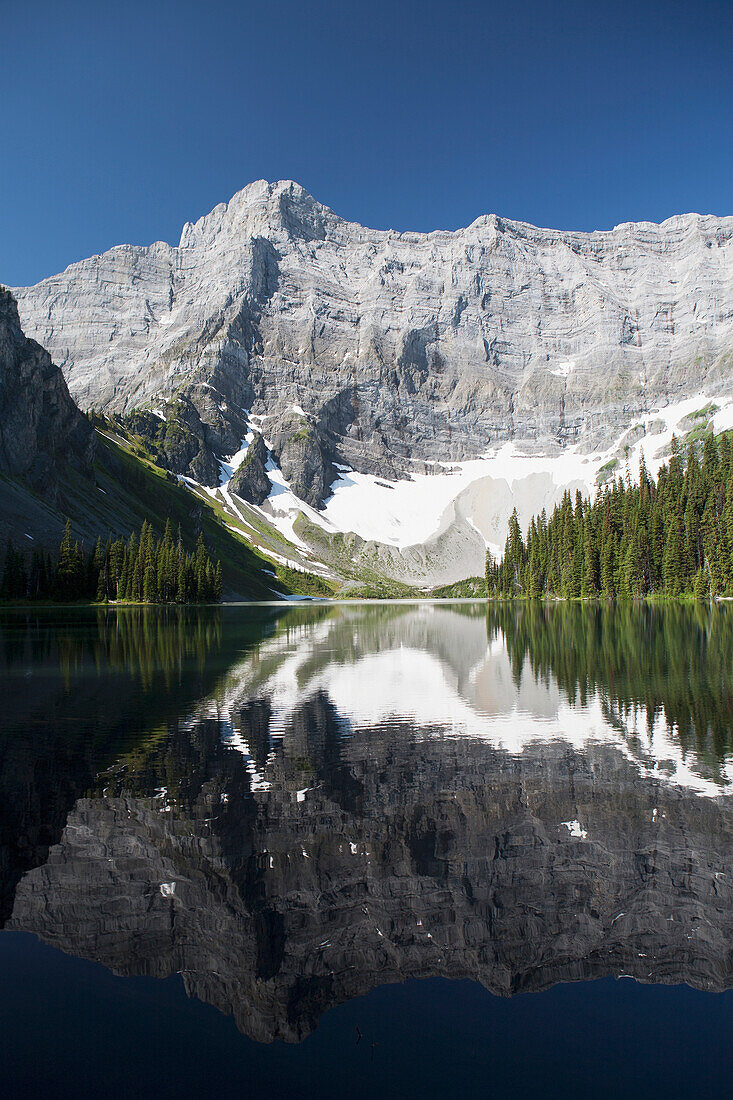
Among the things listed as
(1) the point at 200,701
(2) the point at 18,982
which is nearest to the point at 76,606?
(1) the point at 200,701

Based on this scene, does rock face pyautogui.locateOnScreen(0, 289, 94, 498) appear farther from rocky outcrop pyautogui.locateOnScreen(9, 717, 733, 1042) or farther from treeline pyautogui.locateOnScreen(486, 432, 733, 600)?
rocky outcrop pyautogui.locateOnScreen(9, 717, 733, 1042)

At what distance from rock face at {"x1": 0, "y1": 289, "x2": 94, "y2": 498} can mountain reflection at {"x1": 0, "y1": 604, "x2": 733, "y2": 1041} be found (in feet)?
500

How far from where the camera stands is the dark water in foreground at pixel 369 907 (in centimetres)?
653

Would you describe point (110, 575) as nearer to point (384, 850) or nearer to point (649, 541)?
point (649, 541)

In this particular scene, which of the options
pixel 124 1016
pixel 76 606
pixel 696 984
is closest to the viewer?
pixel 124 1016

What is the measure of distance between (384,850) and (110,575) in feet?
422

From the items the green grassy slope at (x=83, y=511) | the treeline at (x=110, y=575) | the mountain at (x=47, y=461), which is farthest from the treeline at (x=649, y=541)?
the mountain at (x=47, y=461)

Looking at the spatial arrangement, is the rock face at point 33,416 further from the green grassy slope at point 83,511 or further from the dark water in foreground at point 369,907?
the dark water in foreground at point 369,907

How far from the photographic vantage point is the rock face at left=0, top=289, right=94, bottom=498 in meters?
154

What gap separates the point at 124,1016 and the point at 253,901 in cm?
226

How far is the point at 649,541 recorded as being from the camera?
4336 inches

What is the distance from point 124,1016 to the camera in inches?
280

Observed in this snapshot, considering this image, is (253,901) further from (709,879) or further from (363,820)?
(709,879)

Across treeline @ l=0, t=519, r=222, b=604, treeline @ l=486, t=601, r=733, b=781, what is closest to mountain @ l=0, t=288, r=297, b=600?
treeline @ l=0, t=519, r=222, b=604
